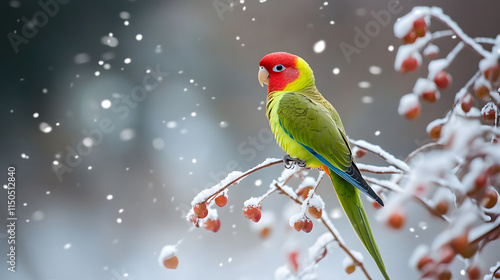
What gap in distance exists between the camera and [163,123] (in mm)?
1469

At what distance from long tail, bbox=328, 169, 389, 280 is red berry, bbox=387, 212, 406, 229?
164mm

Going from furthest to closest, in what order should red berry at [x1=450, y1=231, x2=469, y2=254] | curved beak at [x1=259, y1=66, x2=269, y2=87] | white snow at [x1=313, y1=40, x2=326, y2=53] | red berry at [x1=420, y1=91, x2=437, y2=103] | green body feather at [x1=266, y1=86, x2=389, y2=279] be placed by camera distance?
white snow at [x1=313, y1=40, x2=326, y2=53] → curved beak at [x1=259, y1=66, x2=269, y2=87] → green body feather at [x1=266, y1=86, x2=389, y2=279] → red berry at [x1=420, y1=91, x2=437, y2=103] → red berry at [x1=450, y1=231, x2=469, y2=254]

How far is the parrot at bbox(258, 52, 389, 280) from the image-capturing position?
0.46m

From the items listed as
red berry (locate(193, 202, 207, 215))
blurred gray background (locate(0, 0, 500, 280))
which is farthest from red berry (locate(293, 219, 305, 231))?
blurred gray background (locate(0, 0, 500, 280))

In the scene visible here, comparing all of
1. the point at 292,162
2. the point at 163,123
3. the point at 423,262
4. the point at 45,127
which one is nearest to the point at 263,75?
the point at 292,162

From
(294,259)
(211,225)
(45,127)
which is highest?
(45,127)

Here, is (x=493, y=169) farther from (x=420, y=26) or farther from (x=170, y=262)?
(x=170, y=262)

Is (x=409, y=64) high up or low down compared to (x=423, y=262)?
up

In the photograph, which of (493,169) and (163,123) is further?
(163,123)

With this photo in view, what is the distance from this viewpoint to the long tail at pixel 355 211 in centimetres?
43

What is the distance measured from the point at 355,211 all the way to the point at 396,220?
0.21m

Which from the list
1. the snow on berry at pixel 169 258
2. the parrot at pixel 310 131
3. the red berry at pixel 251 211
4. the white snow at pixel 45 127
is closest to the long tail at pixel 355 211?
the parrot at pixel 310 131

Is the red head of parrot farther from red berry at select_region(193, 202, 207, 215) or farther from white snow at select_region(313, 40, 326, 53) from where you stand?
white snow at select_region(313, 40, 326, 53)

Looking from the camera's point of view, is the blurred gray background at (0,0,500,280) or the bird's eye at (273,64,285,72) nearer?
the bird's eye at (273,64,285,72)
